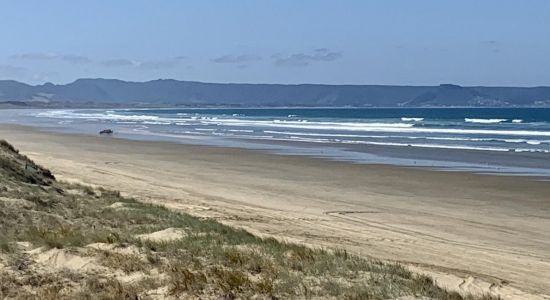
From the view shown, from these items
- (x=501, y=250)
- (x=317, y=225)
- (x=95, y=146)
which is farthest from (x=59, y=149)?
(x=501, y=250)

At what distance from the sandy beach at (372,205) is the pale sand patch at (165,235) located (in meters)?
2.29

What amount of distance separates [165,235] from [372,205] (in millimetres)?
8424

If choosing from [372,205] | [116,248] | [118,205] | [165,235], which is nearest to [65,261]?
[116,248]

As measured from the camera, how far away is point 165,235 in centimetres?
1055

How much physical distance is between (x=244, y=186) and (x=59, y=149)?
17280 mm

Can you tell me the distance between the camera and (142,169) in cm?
2661

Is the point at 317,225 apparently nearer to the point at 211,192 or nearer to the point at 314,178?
the point at 211,192

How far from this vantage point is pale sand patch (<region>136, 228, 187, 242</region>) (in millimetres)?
10219

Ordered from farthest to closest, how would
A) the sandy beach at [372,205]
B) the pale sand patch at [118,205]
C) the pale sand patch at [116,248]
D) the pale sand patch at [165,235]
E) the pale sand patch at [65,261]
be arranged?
1. the pale sand patch at [118,205]
2. the sandy beach at [372,205]
3. the pale sand patch at [165,235]
4. the pale sand patch at [116,248]
5. the pale sand patch at [65,261]

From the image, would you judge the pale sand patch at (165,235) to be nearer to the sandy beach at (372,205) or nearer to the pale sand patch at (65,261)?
the pale sand patch at (65,261)

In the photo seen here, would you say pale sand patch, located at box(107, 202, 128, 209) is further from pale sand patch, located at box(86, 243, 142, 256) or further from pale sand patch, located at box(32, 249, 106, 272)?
pale sand patch, located at box(32, 249, 106, 272)

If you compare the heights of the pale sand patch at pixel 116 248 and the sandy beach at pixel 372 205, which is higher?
the pale sand patch at pixel 116 248

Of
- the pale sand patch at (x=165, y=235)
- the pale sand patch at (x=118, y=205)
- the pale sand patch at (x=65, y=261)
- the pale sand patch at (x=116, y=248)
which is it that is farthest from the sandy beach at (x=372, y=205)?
the pale sand patch at (x=65, y=261)

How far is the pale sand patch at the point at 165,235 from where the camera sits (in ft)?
33.5
